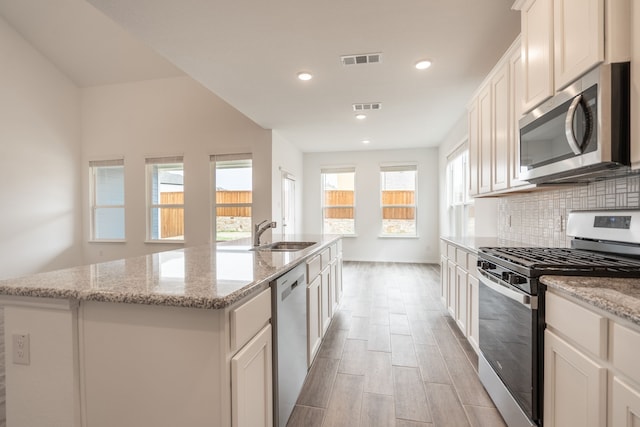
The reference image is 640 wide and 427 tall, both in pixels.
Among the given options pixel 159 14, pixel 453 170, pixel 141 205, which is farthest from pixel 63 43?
pixel 453 170

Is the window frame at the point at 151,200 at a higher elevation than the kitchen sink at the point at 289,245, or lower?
higher

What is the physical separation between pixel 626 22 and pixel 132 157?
263 inches

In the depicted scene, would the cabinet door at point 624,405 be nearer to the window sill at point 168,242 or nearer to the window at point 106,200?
the window sill at point 168,242

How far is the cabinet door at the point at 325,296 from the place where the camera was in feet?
8.17

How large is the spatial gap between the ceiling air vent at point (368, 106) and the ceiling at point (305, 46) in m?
0.10

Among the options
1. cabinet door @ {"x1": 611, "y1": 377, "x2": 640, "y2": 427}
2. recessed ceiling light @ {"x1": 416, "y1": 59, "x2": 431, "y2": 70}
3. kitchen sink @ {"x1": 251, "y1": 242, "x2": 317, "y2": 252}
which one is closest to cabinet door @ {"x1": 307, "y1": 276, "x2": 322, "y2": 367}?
kitchen sink @ {"x1": 251, "y1": 242, "x2": 317, "y2": 252}

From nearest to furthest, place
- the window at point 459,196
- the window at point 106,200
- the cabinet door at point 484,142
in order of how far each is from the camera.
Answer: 1. the cabinet door at point 484,142
2. the window at point 459,196
3. the window at point 106,200

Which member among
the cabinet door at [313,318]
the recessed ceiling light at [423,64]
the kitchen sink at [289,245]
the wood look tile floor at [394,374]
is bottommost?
the wood look tile floor at [394,374]

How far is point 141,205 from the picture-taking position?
18.9 feet

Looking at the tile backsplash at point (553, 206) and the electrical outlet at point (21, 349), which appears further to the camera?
the tile backsplash at point (553, 206)

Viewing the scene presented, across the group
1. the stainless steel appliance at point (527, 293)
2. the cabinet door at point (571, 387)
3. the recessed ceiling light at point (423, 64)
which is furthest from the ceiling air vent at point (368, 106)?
the cabinet door at point (571, 387)

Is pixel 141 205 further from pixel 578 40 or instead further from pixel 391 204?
pixel 578 40

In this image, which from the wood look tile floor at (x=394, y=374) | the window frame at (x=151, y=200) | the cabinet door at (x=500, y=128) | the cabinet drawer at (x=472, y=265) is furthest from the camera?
the window frame at (x=151, y=200)

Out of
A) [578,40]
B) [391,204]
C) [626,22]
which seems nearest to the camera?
[626,22]
